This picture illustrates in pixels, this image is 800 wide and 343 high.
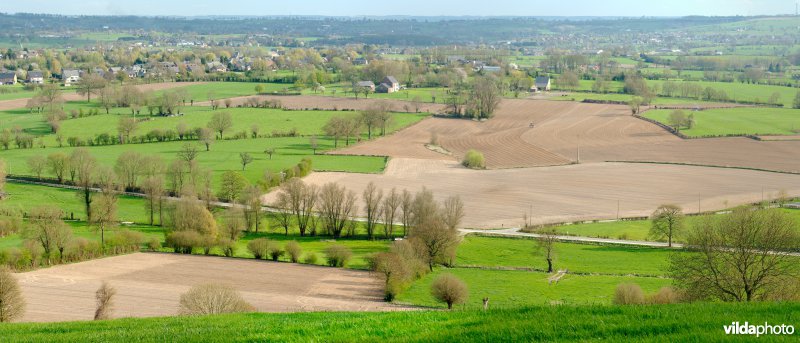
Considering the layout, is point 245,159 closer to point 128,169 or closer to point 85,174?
point 128,169

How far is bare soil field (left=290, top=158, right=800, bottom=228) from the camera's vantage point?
2245 inches

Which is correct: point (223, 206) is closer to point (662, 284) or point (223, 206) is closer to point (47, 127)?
point (662, 284)

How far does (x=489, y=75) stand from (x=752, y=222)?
374 ft

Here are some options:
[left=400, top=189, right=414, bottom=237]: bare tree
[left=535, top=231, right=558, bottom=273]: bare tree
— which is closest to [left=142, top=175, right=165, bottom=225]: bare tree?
[left=400, top=189, right=414, bottom=237]: bare tree

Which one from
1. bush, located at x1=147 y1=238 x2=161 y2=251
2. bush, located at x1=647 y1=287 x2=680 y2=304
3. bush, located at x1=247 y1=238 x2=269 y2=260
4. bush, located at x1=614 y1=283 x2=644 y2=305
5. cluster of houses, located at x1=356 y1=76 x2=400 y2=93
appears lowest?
bush, located at x1=147 y1=238 x2=161 y2=251

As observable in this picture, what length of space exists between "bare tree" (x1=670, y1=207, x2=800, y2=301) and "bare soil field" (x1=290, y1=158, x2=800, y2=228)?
23.5m

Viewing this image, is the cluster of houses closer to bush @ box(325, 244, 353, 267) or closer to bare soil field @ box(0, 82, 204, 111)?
bare soil field @ box(0, 82, 204, 111)

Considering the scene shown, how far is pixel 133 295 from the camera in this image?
34.5m

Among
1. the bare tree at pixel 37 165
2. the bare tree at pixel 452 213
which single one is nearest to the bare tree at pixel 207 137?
the bare tree at pixel 37 165

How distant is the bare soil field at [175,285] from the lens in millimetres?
32219

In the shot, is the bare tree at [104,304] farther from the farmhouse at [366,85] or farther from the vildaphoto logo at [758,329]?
the farmhouse at [366,85]

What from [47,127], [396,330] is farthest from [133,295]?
[47,127]

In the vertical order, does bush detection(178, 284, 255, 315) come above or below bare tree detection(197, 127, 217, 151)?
above

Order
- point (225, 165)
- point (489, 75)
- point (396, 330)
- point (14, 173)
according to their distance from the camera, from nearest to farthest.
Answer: point (396, 330), point (14, 173), point (225, 165), point (489, 75)
